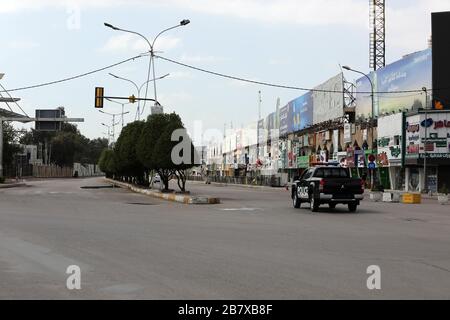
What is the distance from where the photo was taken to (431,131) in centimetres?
5109

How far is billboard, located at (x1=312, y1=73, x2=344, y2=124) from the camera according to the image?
227 ft

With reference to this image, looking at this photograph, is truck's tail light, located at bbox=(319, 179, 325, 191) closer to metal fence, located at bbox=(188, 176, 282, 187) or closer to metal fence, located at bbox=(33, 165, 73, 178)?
metal fence, located at bbox=(188, 176, 282, 187)

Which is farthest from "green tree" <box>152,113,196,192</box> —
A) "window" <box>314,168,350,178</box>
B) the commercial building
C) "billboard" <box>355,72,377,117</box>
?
"billboard" <box>355,72,377,117</box>

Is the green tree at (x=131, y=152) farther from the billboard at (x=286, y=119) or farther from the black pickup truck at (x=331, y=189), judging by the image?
the billboard at (x=286, y=119)

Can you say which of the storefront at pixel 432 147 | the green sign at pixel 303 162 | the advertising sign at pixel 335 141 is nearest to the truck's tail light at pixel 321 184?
the storefront at pixel 432 147

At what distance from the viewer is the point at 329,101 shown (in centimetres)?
7319

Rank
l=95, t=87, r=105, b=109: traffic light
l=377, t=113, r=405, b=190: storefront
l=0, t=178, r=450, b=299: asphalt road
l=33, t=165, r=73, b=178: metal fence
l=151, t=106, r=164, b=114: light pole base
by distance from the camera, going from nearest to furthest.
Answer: l=0, t=178, r=450, b=299: asphalt road < l=95, t=87, r=105, b=109: traffic light < l=151, t=106, r=164, b=114: light pole base < l=377, t=113, r=405, b=190: storefront < l=33, t=165, r=73, b=178: metal fence

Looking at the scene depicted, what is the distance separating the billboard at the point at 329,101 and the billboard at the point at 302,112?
209 cm

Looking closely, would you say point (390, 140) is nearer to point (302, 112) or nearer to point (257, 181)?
point (257, 181)

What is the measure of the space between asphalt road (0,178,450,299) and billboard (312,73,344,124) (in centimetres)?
5196

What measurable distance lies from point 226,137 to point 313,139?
65598mm

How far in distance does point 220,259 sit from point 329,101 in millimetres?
64796

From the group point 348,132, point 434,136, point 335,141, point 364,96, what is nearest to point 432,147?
point 434,136
